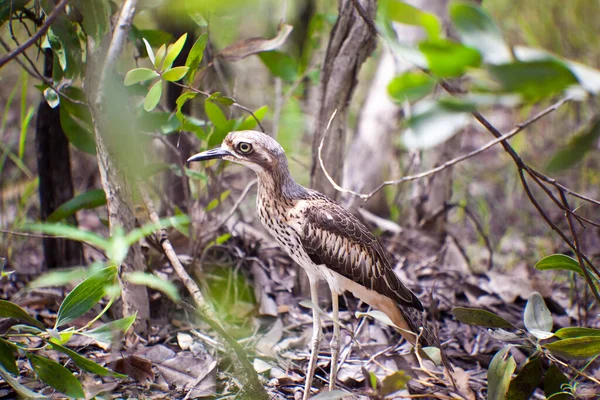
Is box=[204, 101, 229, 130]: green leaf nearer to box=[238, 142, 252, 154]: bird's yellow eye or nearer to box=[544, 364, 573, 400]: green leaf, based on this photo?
box=[238, 142, 252, 154]: bird's yellow eye

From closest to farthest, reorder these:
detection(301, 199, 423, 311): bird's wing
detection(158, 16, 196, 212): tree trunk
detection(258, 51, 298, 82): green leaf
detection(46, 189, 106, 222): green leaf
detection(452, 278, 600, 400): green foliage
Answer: detection(452, 278, 600, 400): green foliage → detection(301, 199, 423, 311): bird's wing → detection(46, 189, 106, 222): green leaf → detection(158, 16, 196, 212): tree trunk → detection(258, 51, 298, 82): green leaf

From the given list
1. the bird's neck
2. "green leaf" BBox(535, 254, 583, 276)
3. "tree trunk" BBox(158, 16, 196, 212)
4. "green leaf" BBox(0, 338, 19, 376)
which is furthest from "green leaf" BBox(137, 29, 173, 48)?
"green leaf" BBox(535, 254, 583, 276)

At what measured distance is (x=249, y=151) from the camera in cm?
250

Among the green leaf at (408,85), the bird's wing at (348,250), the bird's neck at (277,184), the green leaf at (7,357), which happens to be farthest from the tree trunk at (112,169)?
the green leaf at (408,85)

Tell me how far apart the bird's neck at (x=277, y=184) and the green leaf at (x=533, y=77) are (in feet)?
5.19

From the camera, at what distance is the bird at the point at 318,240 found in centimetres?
251

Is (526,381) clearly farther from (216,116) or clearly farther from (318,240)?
(216,116)

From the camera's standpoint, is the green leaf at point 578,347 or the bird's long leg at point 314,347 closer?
the green leaf at point 578,347

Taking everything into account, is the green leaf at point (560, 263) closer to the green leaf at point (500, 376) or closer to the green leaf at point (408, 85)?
the green leaf at point (500, 376)

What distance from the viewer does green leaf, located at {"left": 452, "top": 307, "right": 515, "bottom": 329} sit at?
221cm

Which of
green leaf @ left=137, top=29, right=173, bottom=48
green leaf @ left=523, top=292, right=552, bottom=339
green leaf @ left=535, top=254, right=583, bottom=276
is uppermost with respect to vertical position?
green leaf @ left=137, top=29, right=173, bottom=48

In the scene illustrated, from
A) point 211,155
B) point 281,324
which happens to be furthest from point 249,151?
point 281,324

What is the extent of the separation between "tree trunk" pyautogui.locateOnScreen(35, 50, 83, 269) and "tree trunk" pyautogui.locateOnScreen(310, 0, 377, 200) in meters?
1.32

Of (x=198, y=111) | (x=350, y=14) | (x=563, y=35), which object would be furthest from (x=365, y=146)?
(x=563, y=35)
